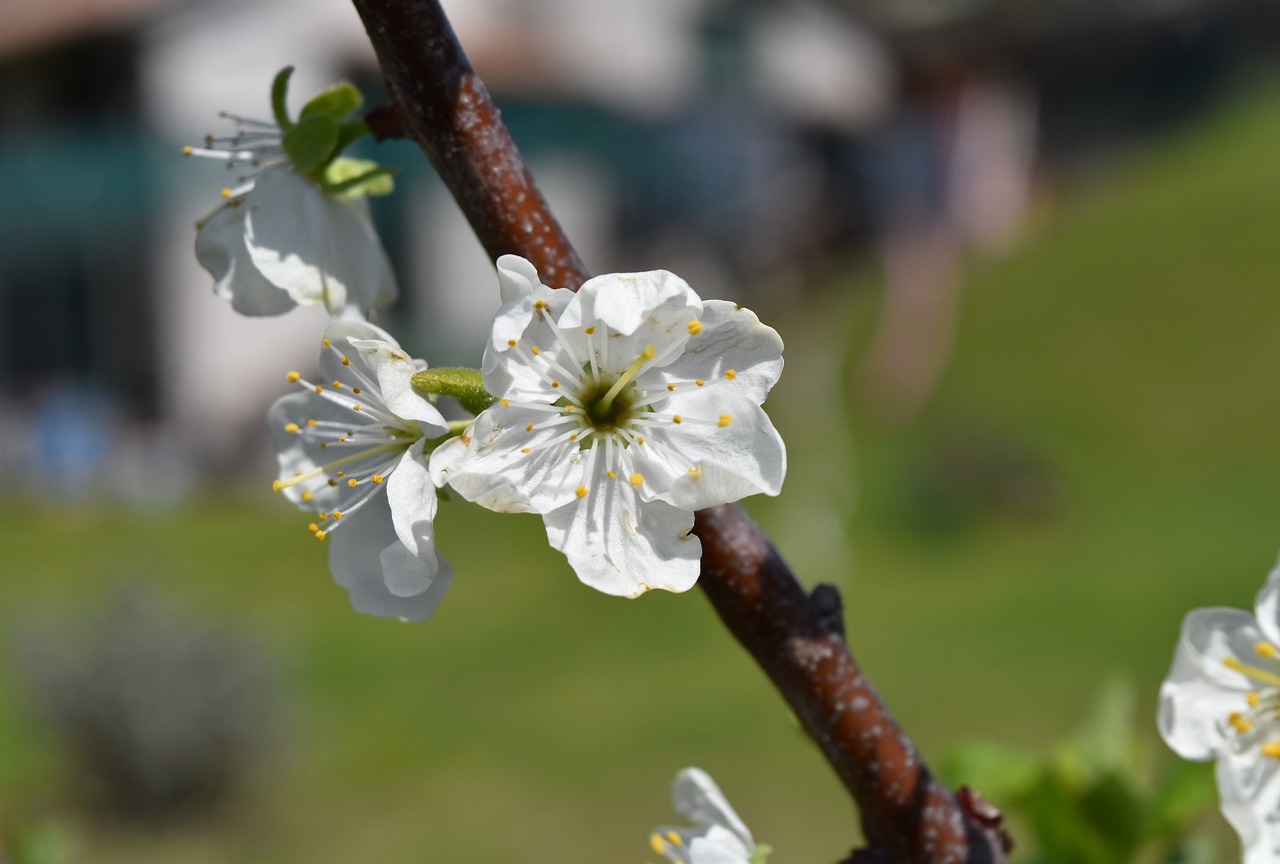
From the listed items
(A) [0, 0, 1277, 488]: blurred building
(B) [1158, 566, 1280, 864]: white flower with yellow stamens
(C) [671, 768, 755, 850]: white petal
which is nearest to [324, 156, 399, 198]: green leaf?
(C) [671, 768, 755, 850]: white petal

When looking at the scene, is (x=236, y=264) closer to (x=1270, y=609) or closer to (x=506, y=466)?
(x=506, y=466)

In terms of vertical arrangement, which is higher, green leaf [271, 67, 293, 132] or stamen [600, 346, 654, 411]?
green leaf [271, 67, 293, 132]

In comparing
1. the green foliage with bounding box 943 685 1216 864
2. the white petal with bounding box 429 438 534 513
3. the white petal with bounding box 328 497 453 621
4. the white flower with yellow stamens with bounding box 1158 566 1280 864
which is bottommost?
the green foliage with bounding box 943 685 1216 864

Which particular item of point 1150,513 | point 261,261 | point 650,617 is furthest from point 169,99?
point 261,261

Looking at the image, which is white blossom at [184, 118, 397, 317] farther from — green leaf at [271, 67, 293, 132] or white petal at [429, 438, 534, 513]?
white petal at [429, 438, 534, 513]

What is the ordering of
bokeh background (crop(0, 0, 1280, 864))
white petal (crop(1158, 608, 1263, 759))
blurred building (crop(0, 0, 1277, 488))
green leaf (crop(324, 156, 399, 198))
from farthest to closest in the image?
blurred building (crop(0, 0, 1277, 488)), bokeh background (crop(0, 0, 1280, 864)), green leaf (crop(324, 156, 399, 198)), white petal (crop(1158, 608, 1263, 759))

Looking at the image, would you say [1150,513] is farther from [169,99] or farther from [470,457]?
[470,457]

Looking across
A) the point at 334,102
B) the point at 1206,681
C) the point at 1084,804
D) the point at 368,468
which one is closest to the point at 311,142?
the point at 334,102
